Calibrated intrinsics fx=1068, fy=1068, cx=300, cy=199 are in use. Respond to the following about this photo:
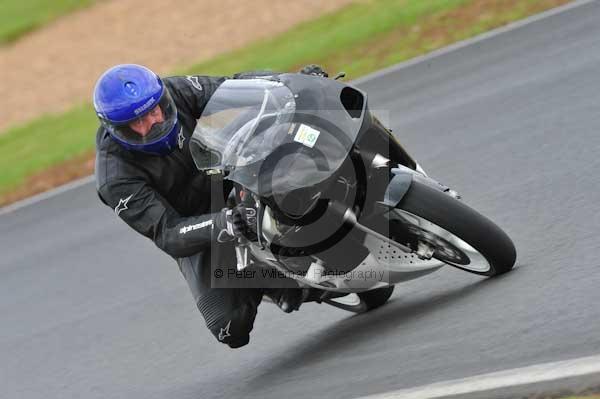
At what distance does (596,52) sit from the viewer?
9.05 metres

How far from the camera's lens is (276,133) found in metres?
4.86

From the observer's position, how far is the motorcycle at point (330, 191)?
4832 millimetres

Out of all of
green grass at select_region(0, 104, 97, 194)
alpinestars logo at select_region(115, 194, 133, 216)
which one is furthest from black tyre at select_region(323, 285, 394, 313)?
green grass at select_region(0, 104, 97, 194)

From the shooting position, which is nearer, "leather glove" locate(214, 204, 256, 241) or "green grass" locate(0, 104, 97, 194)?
"leather glove" locate(214, 204, 256, 241)

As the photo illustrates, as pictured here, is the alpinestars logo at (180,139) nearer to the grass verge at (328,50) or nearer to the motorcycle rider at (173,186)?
the motorcycle rider at (173,186)

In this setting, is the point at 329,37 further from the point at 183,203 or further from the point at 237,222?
the point at 237,222

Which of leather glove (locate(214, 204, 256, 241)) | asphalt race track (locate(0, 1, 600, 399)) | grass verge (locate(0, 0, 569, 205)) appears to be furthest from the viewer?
grass verge (locate(0, 0, 569, 205))

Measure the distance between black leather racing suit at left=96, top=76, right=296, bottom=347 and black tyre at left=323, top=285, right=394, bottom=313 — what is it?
612 millimetres

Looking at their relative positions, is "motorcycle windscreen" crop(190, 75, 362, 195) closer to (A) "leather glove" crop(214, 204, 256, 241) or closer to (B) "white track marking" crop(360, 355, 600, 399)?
(A) "leather glove" crop(214, 204, 256, 241)

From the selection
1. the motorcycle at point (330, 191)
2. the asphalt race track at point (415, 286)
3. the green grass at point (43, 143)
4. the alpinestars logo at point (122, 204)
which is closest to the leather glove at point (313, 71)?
the motorcycle at point (330, 191)

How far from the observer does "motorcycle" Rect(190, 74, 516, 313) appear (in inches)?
190

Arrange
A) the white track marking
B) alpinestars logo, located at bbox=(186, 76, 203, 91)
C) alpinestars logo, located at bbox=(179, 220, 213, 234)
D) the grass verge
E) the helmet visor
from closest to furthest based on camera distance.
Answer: the white track marking
alpinestars logo, located at bbox=(179, 220, 213, 234)
the helmet visor
alpinestars logo, located at bbox=(186, 76, 203, 91)
the grass verge

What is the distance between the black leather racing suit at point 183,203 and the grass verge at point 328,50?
18.7 feet

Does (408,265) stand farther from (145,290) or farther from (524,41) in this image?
(524,41)
